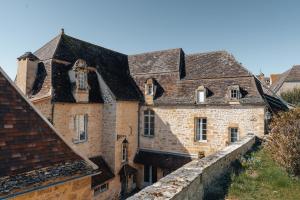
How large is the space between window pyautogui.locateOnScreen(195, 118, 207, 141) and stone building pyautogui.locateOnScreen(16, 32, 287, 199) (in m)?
0.07

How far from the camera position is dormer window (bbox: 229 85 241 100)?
51.6 feet

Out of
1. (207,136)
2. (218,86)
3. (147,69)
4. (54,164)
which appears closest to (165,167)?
(207,136)

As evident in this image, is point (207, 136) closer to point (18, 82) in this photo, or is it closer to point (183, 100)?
point (183, 100)

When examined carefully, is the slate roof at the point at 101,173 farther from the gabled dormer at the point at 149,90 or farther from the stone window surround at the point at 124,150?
the gabled dormer at the point at 149,90

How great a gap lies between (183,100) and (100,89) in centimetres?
570

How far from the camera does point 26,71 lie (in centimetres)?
1409

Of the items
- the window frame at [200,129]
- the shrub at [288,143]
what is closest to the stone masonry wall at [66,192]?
the shrub at [288,143]

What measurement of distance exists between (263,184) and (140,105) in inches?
517

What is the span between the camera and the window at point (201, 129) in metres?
17.0

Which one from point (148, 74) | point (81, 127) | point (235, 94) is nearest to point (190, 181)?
point (81, 127)

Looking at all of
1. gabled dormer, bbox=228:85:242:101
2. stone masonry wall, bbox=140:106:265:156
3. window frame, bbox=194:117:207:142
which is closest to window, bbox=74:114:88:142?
stone masonry wall, bbox=140:106:265:156

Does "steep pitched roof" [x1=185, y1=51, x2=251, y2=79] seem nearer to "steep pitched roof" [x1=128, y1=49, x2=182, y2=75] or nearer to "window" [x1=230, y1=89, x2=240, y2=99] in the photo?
"steep pitched roof" [x1=128, y1=49, x2=182, y2=75]

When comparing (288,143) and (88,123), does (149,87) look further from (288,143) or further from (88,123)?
(288,143)

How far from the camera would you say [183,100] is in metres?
17.5
